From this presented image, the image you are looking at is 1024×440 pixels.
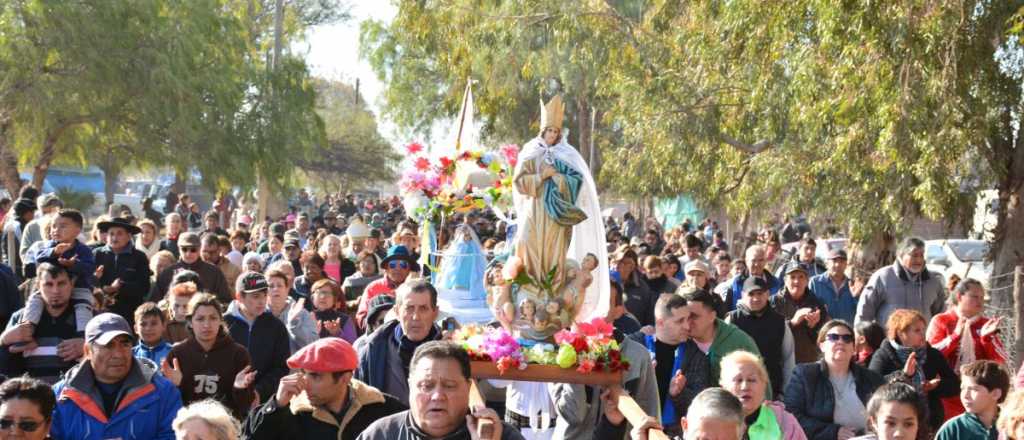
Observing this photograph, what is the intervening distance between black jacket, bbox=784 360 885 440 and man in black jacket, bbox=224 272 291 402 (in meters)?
3.26

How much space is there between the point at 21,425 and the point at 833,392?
15.2ft

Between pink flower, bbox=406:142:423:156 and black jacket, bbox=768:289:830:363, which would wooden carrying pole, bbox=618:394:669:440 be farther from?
pink flower, bbox=406:142:423:156

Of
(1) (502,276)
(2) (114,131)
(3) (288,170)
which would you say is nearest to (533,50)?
(3) (288,170)

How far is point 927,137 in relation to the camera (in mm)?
12898

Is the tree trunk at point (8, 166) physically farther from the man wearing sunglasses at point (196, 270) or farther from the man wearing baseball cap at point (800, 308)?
the man wearing baseball cap at point (800, 308)

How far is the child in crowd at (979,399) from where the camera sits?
284 inches

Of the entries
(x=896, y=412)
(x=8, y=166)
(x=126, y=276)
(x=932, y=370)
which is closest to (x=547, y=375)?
(x=896, y=412)

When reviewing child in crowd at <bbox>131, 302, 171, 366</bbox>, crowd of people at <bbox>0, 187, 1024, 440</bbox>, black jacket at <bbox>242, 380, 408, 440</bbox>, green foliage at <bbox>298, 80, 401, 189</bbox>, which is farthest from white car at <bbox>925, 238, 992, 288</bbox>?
green foliage at <bbox>298, 80, 401, 189</bbox>

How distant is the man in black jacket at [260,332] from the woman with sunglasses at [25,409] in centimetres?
225

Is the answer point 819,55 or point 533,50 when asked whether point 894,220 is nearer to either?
point 819,55

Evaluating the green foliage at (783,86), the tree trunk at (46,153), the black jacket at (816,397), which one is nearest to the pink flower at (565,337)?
the black jacket at (816,397)

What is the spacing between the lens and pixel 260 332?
8.98 meters

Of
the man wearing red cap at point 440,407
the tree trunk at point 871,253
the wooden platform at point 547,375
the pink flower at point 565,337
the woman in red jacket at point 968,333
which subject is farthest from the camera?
the tree trunk at point 871,253

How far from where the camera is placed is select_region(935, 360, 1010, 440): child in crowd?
23.7ft
